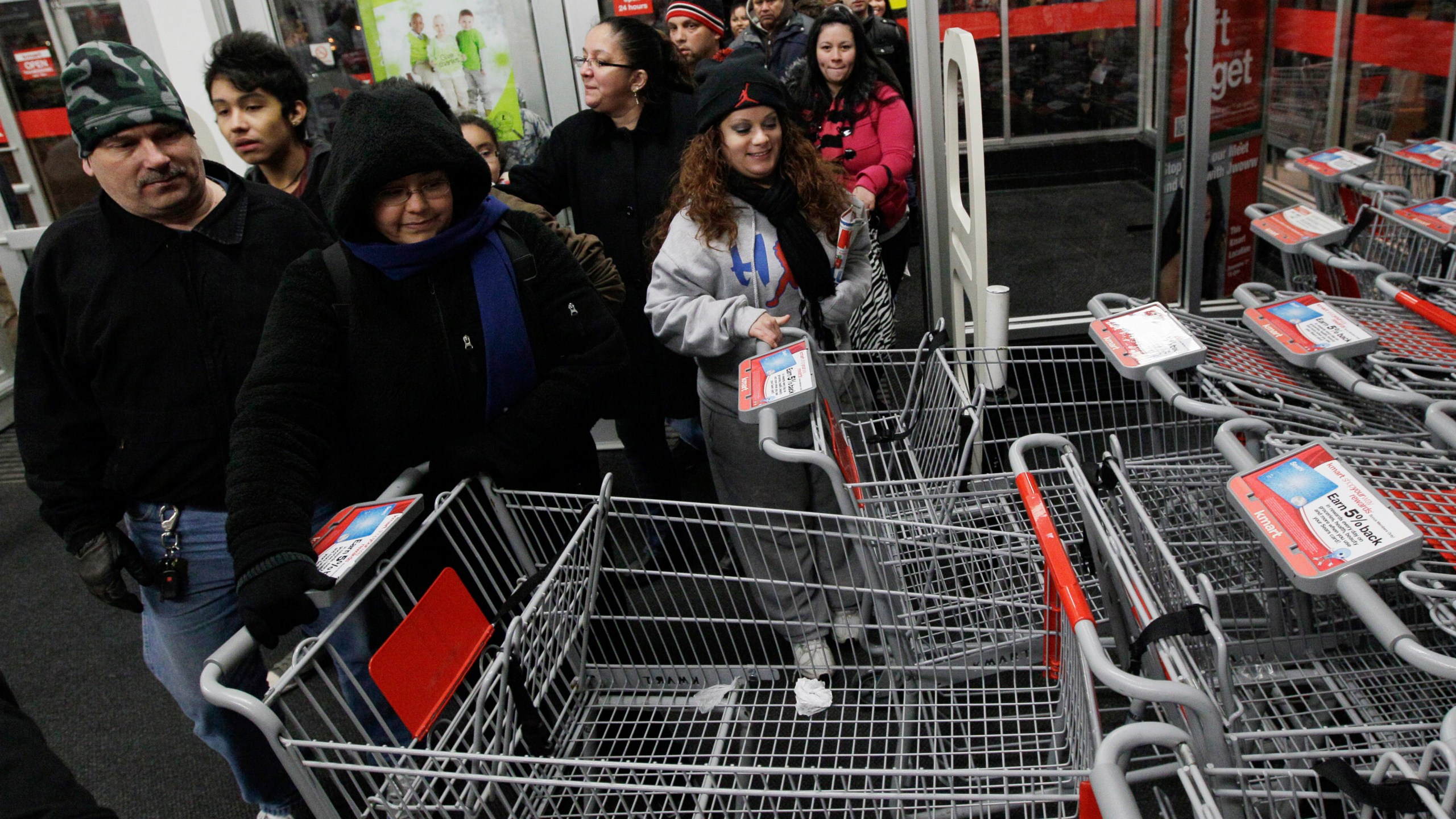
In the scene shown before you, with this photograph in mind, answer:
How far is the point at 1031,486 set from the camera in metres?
1.65

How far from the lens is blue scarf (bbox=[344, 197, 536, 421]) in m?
1.97

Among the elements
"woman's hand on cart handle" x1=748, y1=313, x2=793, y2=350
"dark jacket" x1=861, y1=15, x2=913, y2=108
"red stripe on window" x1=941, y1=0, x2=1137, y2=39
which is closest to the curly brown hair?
"woman's hand on cart handle" x1=748, y1=313, x2=793, y2=350

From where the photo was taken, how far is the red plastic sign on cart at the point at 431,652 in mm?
1572

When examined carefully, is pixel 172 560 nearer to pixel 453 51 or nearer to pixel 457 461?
pixel 457 461

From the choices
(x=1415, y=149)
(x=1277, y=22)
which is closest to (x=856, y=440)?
(x=1415, y=149)

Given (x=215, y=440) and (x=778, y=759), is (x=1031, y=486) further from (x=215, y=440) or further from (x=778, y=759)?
(x=215, y=440)

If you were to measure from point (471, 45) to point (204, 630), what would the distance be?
10.5 feet

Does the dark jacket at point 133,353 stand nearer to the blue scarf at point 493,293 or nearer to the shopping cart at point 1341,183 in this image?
the blue scarf at point 493,293

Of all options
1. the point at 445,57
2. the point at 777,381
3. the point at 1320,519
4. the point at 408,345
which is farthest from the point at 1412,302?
the point at 445,57

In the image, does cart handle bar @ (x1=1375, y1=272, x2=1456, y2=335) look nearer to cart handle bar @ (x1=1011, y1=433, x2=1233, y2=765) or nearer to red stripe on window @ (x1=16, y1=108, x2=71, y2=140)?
cart handle bar @ (x1=1011, y1=433, x2=1233, y2=765)

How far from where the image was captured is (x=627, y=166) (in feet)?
11.0

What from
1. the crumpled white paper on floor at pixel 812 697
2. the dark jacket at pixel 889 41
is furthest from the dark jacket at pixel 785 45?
the crumpled white paper on floor at pixel 812 697

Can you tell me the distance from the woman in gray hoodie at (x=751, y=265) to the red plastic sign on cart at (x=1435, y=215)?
184 cm

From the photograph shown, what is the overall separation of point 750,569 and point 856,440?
1035 mm
